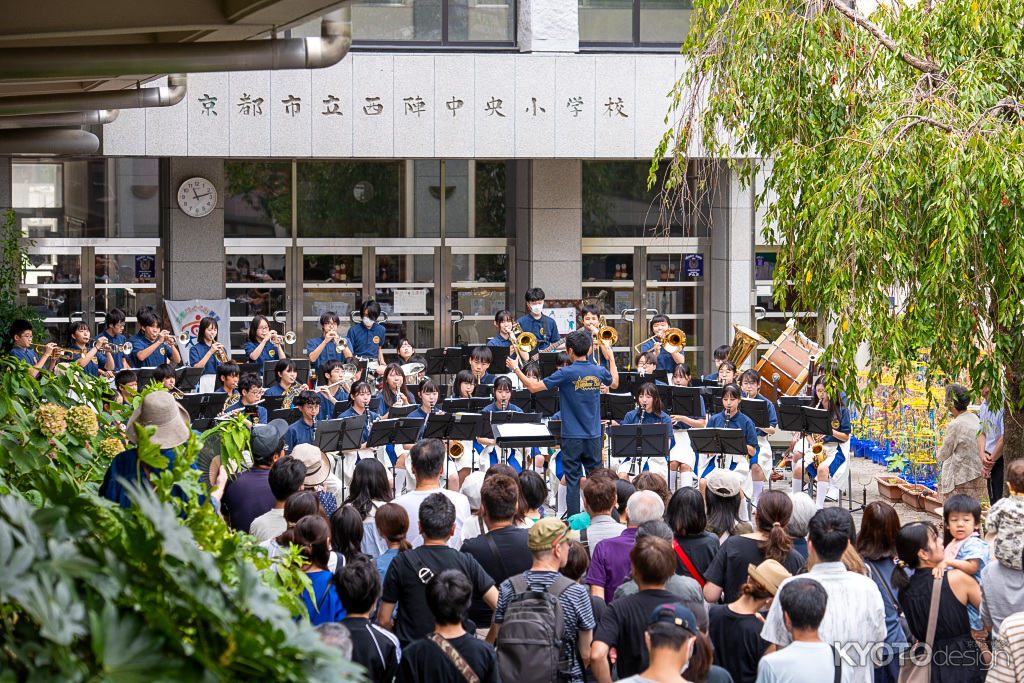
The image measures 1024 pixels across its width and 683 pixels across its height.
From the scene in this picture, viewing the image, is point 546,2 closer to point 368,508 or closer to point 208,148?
point 208,148

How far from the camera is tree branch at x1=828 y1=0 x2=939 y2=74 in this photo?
8.40m

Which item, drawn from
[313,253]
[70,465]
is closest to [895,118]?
[70,465]

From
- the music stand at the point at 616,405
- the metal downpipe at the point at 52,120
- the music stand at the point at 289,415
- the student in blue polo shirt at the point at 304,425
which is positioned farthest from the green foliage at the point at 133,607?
the metal downpipe at the point at 52,120

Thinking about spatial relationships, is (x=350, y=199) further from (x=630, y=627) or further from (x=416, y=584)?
(x=630, y=627)

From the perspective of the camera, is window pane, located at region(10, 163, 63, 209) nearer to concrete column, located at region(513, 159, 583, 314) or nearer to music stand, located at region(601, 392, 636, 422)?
concrete column, located at region(513, 159, 583, 314)

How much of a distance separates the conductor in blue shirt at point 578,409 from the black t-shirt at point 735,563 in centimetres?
469

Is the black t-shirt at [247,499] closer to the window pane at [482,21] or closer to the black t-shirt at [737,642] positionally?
the black t-shirt at [737,642]

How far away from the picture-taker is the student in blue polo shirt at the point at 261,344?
14.0 metres

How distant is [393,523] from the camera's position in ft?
18.9

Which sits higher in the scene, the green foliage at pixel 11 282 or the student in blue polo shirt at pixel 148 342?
the green foliage at pixel 11 282

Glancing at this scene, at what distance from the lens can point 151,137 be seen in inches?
593

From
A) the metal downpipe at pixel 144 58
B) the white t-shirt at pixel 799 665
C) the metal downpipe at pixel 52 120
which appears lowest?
the white t-shirt at pixel 799 665

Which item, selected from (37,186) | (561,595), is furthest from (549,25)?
(561,595)

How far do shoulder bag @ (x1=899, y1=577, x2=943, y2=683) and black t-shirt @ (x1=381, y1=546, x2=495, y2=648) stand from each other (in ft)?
7.12
